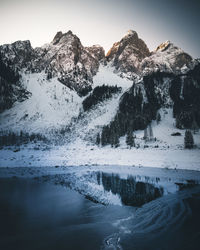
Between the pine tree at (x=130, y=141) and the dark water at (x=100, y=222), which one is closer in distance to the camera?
the dark water at (x=100, y=222)

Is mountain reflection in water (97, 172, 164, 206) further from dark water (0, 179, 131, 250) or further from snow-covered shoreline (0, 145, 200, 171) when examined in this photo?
snow-covered shoreline (0, 145, 200, 171)

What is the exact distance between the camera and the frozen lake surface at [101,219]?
34.1 feet

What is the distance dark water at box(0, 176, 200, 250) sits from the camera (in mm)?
10312

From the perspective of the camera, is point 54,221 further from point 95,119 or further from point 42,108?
point 42,108

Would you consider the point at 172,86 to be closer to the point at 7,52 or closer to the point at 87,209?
the point at 87,209

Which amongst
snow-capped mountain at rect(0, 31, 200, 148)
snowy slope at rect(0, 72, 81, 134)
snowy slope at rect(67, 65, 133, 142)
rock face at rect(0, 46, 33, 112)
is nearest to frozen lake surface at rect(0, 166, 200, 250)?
snow-capped mountain at rect(0, 31, 200, 148)

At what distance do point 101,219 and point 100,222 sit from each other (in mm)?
591

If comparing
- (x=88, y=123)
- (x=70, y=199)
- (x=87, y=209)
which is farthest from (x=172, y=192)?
(x=88, y=123)

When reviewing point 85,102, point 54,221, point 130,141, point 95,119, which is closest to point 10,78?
point 85,102

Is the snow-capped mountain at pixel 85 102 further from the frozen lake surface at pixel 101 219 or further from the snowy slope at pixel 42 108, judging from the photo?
the frozen lake surface at pixel 101 219

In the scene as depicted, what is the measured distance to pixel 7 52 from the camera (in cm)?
19025

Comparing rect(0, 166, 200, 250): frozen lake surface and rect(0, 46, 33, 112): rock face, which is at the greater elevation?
rect(0, 46, 33, 112): rock face

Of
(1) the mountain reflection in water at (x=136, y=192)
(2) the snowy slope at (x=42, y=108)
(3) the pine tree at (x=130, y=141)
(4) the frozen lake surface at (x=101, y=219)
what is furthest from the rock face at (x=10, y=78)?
(4) the frozen lake surface at (x=101, y=219)

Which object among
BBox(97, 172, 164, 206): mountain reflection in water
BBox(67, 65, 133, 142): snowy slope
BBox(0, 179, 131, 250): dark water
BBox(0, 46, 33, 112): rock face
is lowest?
BBox(97, 172, 164, 206): mountain reflection in water
